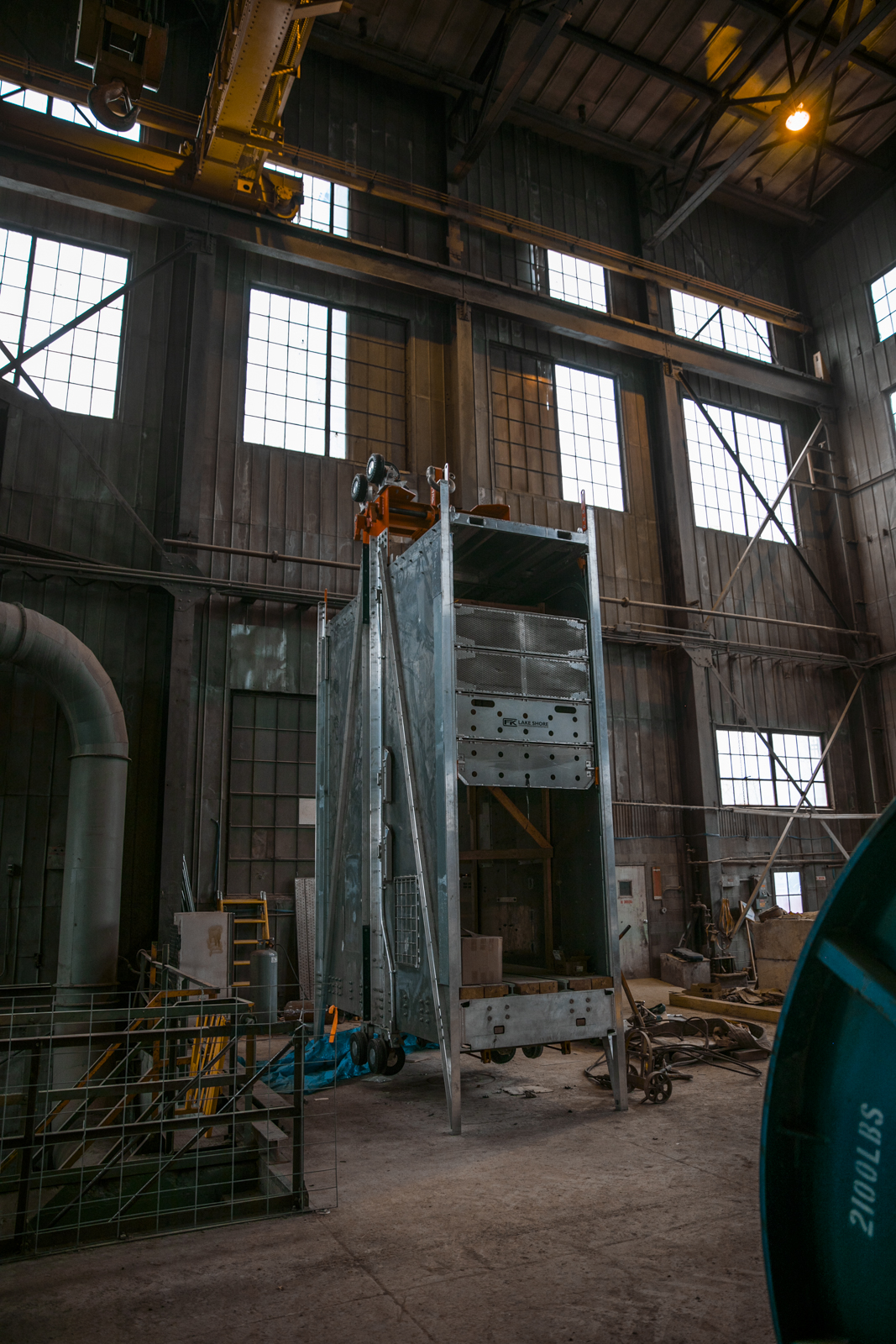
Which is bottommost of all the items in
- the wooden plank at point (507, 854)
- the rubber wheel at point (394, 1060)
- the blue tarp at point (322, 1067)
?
the blue tarp at point (322, 1067)

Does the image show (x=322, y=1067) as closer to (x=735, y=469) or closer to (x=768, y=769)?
(x=768, y=769)

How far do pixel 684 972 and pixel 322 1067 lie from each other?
9.23m

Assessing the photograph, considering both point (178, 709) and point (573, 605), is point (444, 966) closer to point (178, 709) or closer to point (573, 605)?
point (573, 605)

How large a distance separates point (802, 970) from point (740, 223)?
24.8 meters

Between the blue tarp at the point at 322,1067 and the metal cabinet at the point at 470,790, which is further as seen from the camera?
the blue tarp at the point at 322,1067

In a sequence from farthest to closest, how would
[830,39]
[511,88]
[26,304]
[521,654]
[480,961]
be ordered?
1. [830,39]
2. [511,88]
3. [26,304]
4. [521,654]
5. [480,961]

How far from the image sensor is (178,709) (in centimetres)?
1323

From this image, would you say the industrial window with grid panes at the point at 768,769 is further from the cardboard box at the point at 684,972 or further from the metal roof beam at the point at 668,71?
the metal roof beam at the point at 668,71

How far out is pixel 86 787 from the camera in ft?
37.3

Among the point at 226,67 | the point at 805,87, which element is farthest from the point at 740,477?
the point at 226,67

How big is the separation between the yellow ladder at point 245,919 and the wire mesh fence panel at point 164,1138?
388 centimetres

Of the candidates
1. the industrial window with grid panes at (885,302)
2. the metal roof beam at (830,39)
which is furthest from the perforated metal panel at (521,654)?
the industrial window with grid panes at (885,302)

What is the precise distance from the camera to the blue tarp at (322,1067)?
27.6 feet

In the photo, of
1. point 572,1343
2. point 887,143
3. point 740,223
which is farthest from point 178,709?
point 887,143
